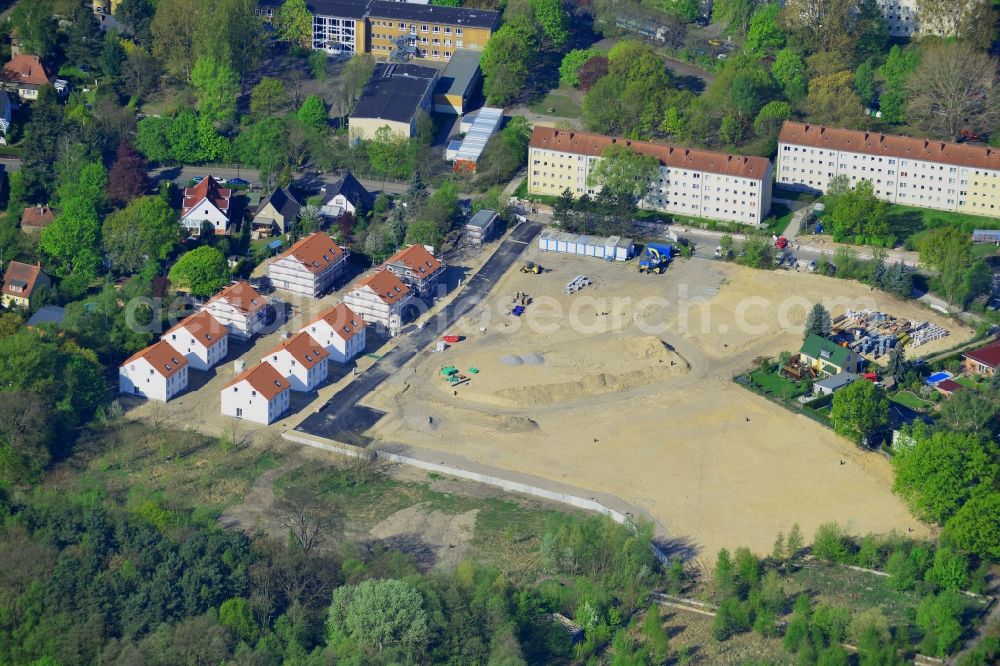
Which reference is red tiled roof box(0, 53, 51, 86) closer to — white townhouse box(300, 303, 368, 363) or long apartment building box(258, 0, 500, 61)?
long apartment building box(258, 0, 500, 61)

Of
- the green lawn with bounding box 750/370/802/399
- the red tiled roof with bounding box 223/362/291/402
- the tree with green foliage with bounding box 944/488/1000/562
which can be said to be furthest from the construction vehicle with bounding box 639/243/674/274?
the tree with green foliage with bounding box 944/488/1000/562

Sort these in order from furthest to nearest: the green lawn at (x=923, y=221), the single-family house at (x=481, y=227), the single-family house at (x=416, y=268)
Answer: the single-family house at (x=481, y=227)
the green lawn at (x=923, y=221)
the single-family house at (x=416, y=268)

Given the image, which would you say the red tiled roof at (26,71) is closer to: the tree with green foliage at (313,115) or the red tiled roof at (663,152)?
the tree with green foliage at (313,115)

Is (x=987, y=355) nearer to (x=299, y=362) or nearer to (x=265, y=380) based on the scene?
(x=299, y=362)

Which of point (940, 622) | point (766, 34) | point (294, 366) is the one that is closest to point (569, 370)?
point (294, 366)

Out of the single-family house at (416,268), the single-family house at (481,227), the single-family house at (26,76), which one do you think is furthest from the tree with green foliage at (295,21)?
the single-family house at (416,268)

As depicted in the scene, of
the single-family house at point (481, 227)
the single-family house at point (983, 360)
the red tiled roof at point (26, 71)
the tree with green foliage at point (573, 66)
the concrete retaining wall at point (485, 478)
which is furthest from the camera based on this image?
the tree with green foliage at point (573, 66)
